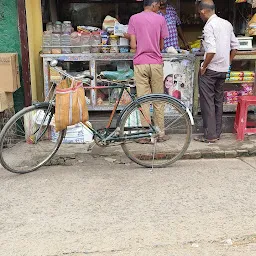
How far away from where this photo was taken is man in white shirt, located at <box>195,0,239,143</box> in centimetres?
499

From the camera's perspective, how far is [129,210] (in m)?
3.57

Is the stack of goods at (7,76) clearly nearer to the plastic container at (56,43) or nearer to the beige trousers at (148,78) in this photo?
the plastic container at (56,43)

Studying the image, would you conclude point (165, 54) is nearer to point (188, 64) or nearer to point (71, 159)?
point (188, 64)

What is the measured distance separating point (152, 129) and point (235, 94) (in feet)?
7.26

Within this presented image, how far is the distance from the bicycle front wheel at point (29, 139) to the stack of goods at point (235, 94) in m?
2.83

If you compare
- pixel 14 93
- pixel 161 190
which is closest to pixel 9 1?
pixel 14 93

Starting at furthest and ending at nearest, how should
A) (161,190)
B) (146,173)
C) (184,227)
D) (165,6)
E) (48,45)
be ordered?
(165,6) → (48,45) → (146,173) → (161,190) → (184,227)

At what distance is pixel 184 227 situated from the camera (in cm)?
327

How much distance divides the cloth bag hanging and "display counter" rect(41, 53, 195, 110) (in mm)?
1462

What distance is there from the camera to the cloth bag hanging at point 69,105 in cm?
405

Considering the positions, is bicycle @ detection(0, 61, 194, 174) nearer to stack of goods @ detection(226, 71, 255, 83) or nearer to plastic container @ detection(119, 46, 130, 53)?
plastic container @ detection(119, 46, 130, 53)

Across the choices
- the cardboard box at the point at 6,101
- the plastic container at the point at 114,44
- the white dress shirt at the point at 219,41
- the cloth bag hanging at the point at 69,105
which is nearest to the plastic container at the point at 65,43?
the plastic container at the point at 114,44

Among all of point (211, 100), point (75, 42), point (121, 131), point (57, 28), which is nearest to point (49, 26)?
point (57, 28)

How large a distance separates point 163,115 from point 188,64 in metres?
1.23
